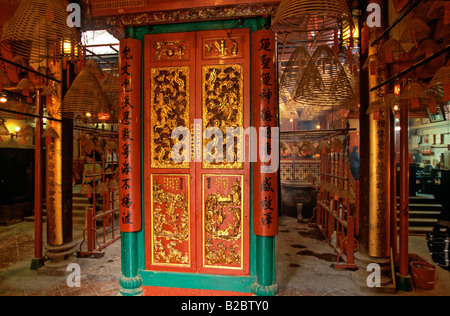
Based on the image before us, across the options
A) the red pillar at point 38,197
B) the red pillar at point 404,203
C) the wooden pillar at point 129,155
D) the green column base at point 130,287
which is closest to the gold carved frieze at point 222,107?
the wooden pillar at point 129,155

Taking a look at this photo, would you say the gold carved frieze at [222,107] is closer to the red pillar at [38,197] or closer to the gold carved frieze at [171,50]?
the gold carved frieze at [171,50]

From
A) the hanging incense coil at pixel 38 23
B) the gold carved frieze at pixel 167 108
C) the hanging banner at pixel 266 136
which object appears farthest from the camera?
the gold carved frieze at pixel 167 108

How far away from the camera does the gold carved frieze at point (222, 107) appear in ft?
11.1

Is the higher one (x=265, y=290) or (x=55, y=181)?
(x=55, y=181)

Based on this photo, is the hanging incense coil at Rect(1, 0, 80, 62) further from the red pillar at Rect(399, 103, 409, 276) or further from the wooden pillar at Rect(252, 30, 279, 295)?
the red pillar at Rect(399, 103, 409, 276)

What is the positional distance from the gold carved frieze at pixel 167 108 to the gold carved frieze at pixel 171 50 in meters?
0.16

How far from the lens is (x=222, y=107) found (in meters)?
3.41

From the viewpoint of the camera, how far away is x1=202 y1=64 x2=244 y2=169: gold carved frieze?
3.38 metres

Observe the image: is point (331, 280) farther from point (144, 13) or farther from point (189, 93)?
point (144, 13)

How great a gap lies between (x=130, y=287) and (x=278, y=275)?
2244 mm

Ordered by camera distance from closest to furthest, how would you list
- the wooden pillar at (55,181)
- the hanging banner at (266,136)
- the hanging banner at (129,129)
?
the hanging banner at (266,136)
the hanging banner at (129,129)
the wooden pillar at (55,181)

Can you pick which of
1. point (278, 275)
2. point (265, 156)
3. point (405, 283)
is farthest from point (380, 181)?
point (278, 275)

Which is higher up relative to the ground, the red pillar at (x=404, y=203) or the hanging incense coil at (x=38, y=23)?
the hanging incense coil at (x=38, y=23)

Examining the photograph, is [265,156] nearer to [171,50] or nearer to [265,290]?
[265,290]
